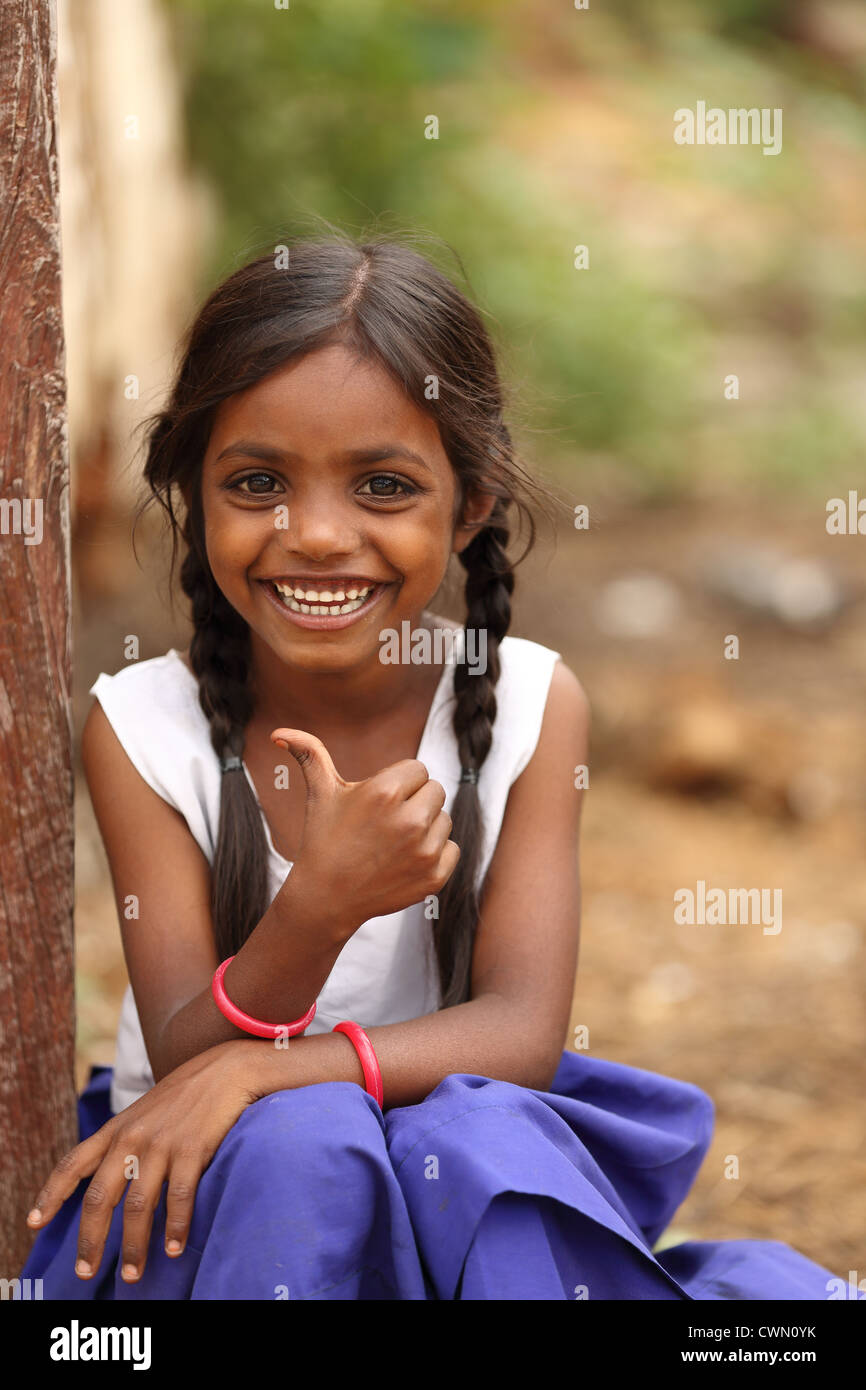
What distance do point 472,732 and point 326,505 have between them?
43 centimetres

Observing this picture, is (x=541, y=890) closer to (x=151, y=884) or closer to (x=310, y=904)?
(x=310, y=904)

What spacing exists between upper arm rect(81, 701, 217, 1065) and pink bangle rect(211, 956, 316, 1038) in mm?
159

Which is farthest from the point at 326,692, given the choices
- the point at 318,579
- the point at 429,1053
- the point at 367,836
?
the point at 429,1053

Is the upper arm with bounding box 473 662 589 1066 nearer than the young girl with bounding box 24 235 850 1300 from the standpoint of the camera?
No

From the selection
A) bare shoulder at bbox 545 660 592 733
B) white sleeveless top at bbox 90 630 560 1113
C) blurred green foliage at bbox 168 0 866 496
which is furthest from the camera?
blurred green foliage at bbox 168 0 866 496

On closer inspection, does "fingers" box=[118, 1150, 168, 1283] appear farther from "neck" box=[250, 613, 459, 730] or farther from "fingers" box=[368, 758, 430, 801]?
"neck" box=[250, 613, 459, 730]

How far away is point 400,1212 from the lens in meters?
1.54

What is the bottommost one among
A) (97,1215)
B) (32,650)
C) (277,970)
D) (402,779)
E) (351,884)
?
(97,1215)

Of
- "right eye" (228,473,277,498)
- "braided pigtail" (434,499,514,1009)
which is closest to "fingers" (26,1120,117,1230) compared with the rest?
"braided pigtail" (434,499,514,1009)

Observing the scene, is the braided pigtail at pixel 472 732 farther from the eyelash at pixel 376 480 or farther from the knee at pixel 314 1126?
Result: the knee at pixel 314 1126

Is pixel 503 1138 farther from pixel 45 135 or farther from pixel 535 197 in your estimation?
pixel 535 197

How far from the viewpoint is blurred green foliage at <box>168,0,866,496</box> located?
19.5ft

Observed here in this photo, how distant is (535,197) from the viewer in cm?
841

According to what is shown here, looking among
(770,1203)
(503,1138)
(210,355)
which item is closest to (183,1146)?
(503,1138)
